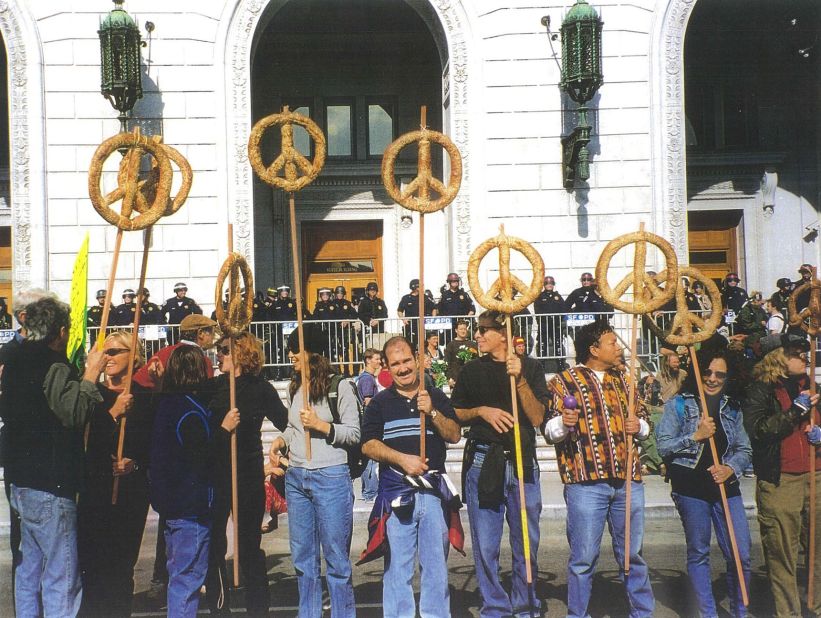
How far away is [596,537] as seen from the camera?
20.9 ft

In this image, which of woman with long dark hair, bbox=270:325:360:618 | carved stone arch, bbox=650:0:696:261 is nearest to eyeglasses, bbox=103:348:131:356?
woman with long dark hair, bbox=270:325:360:618

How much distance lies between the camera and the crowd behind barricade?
5914 mm

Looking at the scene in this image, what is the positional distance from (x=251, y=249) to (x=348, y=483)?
37.3 ft

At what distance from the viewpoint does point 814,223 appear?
22188 mm

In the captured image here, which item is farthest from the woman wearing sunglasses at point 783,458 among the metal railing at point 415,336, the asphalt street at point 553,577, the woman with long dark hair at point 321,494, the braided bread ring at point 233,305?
the metal railing at point 415,336

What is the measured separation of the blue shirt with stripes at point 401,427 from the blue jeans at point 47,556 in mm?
1887

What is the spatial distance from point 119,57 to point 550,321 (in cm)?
843

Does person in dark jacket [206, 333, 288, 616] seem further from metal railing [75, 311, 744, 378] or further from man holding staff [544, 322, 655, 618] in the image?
metal railing [75, 311, 744, 378]

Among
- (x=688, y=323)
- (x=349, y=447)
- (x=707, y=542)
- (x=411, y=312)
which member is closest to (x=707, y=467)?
(x=707, y=542)

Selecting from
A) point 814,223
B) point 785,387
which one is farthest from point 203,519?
point 814,223

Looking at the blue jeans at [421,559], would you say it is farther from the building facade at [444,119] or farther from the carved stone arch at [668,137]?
the carved stone arch at [668,137]

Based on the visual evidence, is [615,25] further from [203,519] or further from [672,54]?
[203,519]

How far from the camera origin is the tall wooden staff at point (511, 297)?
6.51 meters

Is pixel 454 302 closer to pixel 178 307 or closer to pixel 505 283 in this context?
pixel 178 307
